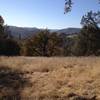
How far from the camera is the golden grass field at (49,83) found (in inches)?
506

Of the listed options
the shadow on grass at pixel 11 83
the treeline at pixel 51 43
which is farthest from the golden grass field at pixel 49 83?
the treeline at pixel 51 43

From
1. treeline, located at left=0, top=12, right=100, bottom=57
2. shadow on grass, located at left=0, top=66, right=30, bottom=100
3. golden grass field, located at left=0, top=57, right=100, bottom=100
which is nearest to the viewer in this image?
golden grass field, located at left=0, top=57, right=100, bottom=100

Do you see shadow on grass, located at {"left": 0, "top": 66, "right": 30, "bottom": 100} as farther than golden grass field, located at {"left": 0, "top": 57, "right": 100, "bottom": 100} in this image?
Yes

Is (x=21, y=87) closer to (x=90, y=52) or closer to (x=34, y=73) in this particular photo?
(x=34, y=73)

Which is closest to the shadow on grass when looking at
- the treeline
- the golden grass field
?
the golden grass field

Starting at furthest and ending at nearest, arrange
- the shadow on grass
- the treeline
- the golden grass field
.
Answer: the treeline < the shadow on grass < the golden grass field

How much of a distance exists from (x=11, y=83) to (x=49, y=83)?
6.38 ft

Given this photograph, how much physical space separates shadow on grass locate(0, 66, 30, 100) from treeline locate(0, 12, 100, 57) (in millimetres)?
32524

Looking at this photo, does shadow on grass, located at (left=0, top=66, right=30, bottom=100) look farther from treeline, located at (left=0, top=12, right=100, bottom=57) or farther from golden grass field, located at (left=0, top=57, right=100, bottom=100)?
treeline, located at (left=0, top=12, right=100, bottom=57)

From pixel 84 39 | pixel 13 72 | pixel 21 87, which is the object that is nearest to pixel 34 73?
pixel 13 72

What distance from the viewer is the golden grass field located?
42.2 ft

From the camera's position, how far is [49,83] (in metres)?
15.2

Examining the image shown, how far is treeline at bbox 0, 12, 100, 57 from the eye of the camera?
178 feet

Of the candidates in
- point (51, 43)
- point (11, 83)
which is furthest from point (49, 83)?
point (51, 43)
